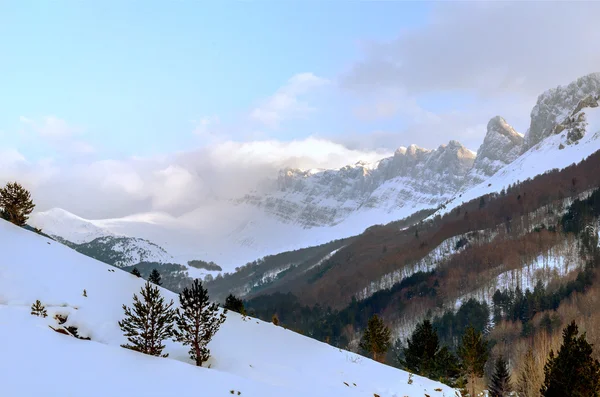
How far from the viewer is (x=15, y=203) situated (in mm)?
40594

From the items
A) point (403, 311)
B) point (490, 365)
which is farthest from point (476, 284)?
point (490, 365)

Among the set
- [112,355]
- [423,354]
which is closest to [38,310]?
[112,355]

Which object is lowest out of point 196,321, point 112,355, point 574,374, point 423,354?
point 423,354

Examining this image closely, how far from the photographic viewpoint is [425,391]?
30516 millimetres

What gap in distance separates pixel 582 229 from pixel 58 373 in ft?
609

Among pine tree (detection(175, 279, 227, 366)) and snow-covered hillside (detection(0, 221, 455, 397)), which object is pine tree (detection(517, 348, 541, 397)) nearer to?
snow-covered hillside (detection(0, 221, 455, 397))

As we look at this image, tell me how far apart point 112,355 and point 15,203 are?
30762mm

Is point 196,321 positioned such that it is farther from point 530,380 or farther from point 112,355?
point 530,380

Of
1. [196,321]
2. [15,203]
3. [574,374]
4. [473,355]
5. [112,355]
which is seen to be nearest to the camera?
[112,355]

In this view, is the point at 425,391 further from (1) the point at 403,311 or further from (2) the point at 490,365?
(1) the point at 403,311

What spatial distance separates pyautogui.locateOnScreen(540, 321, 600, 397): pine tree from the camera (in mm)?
31078

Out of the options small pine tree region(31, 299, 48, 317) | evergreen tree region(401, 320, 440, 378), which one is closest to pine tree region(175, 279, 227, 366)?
small pine tree region(31, 299, 48, 317)

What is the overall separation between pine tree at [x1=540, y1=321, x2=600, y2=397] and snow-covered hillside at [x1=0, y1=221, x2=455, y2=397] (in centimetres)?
885

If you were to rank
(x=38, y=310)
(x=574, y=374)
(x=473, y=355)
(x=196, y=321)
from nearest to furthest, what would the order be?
(x=38, y=310) → (x=196, y=321) → (x=574, y=374) → (x=473, y=355)
